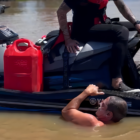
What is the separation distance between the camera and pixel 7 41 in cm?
391

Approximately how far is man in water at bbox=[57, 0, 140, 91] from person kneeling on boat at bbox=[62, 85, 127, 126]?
23 cm

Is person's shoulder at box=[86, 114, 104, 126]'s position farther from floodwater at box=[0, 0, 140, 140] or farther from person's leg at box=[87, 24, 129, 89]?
person's leg at box=[87, 24, 129, 89]

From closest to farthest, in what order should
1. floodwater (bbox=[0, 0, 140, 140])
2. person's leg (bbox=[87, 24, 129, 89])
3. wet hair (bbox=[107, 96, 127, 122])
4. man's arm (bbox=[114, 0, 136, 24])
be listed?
floodwater (bbox=[0, 0, 140, 140]) < wet hair (bbox=[107, 96, 127, 122]) < person's leg (bbox=[87, 24, 129, 89]) < man's arm (bbox=[114, 0, 136, 24])

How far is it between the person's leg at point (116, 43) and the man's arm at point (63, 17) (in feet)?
1.08

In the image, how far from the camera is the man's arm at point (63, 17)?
335 centimetres

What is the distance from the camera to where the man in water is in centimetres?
330

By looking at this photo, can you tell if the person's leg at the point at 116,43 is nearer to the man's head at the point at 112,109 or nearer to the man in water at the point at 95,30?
the man in water at the point at 95,30

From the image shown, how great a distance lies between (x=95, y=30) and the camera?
340 centimetres

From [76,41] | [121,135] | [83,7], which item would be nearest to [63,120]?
[121,135]

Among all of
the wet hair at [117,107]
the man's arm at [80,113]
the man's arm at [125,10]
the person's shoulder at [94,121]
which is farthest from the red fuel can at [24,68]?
the man's arm at [125,10]

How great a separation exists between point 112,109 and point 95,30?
0.87 meters

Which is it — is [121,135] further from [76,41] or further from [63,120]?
[76,41]

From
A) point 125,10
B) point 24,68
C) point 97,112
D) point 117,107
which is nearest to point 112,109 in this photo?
point 117,107

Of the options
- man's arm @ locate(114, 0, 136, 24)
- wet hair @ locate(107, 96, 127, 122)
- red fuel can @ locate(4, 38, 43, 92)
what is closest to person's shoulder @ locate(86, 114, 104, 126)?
wet hair @ locate(107, 96, 127, 122)
